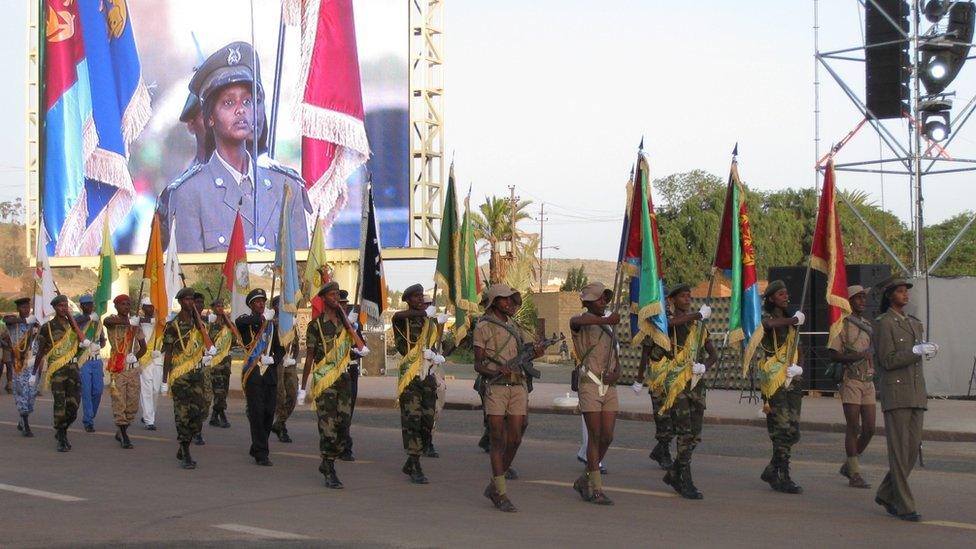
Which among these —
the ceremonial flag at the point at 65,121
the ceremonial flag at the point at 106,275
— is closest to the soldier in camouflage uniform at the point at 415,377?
the ceremonial flag at the point at 106,275

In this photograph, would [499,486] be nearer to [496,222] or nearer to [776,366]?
[776,366]

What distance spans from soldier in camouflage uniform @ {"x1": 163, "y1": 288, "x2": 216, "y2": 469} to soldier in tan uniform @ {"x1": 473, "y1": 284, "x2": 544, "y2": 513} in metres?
4.41

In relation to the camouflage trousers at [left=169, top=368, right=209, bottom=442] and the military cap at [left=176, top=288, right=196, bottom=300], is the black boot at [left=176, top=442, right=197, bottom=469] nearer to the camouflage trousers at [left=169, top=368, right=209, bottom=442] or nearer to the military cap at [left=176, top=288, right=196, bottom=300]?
the camouflage trousers at [left=169, top=368, right=209, bottom=442]

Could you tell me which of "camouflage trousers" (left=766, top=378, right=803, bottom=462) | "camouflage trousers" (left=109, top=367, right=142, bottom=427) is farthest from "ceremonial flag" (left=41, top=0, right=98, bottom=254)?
"camouflage trousers" (left=766, top=378, right=803, bottom=462)

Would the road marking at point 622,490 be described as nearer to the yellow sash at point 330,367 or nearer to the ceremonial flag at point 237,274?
the yellow sash at point 330,367

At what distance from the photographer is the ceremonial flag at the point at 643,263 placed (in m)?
12.0

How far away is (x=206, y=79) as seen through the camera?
130 feet

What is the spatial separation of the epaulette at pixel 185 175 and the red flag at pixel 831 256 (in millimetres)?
29055

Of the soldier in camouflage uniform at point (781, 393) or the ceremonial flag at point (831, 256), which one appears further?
the ceremonial flag at point (831, 256)

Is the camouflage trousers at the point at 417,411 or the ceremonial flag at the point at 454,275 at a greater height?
the ceremonial flag at the point at 454,275

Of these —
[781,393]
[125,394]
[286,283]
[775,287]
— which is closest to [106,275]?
[125,394]

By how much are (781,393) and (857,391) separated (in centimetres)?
94

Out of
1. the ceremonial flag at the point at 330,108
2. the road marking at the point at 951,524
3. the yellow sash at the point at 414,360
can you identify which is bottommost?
the road marking at the point at 951,524

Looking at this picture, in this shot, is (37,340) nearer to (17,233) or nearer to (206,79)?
(206,79)
